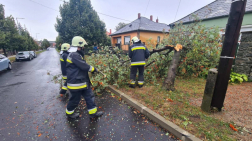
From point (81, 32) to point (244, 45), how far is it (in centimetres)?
1459

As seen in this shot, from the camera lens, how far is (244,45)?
198 inches

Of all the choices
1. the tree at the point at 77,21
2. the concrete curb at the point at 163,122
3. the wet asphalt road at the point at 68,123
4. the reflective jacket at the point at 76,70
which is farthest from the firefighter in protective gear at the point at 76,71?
the tree at the point at 77,21

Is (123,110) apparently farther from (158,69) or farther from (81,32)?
(81,32)

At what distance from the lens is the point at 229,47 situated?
2.49 m

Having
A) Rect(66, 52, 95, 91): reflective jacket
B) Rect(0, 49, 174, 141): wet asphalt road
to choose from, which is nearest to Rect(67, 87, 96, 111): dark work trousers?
Rect(66, 52, 95, 91): reflective jacket

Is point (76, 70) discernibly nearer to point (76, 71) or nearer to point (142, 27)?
point (76, 71)

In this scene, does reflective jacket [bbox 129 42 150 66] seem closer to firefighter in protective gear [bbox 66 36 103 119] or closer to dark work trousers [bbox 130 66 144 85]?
dark work trousers [bbox 130 66 144 85]

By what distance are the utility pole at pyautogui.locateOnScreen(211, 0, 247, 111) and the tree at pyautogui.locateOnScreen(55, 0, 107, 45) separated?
1461 centimetres

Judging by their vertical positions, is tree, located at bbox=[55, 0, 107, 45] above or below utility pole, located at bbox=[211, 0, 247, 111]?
above

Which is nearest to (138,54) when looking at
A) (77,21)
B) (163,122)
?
(163,122)

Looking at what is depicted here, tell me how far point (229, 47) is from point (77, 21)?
602 inches

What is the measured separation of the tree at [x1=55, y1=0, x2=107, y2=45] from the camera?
14.6 metres

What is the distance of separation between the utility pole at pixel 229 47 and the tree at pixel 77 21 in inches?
575

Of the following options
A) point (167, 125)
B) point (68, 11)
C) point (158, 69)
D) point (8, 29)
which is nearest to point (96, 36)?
point (68, 11)
